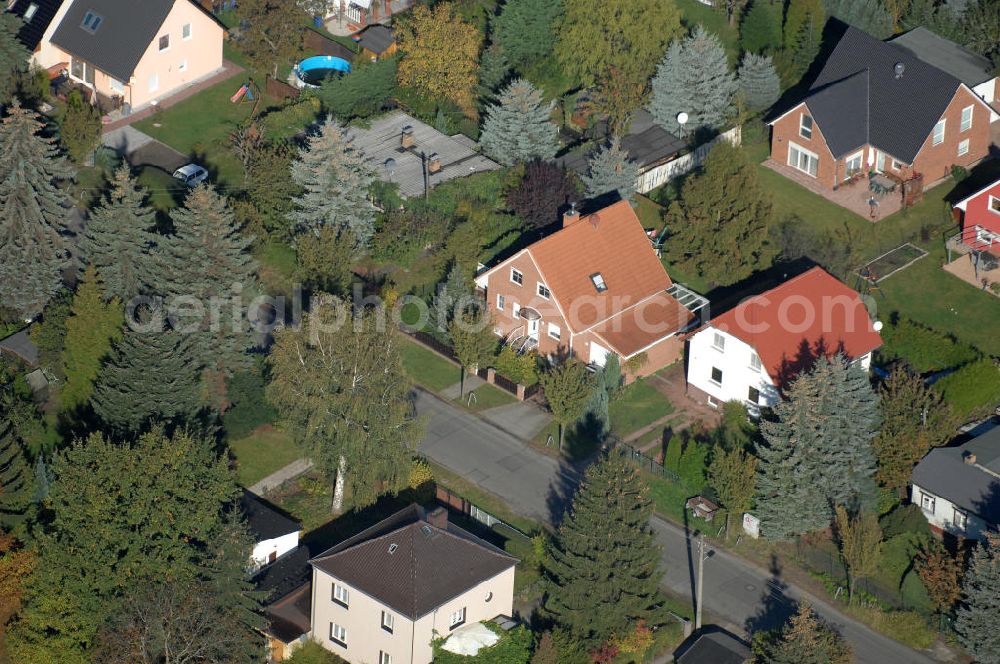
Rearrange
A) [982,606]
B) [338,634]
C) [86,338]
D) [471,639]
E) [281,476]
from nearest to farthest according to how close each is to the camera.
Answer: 1. [471,639]
2. [982,606]
3. [338,634]
4. [86,338]
5. [281,476]

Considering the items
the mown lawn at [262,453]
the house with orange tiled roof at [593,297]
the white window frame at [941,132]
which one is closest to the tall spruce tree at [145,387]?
the mown lawn at [262,453]

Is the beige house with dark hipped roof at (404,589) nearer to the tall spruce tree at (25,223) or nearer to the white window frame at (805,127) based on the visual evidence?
the tall spruce tree at (25,223)

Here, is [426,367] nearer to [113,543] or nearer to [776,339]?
[776,339]

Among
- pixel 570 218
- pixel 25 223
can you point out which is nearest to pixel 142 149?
pixel 25 223

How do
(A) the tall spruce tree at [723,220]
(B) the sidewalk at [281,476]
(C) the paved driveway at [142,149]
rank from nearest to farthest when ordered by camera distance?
(B) the sidewalk at [281,476] < (A) the tall spruce tree at [723,220] < (C) the paved driveway at [142,149]

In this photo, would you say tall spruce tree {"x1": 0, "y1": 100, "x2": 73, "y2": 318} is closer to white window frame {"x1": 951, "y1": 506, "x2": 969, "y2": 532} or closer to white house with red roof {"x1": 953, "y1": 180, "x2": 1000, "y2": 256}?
white window frame {"x1": 951, "y1": 506, "x2": 969, "y2": 532}

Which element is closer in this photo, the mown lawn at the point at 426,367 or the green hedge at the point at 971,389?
the green hedge at the point at 971,389
